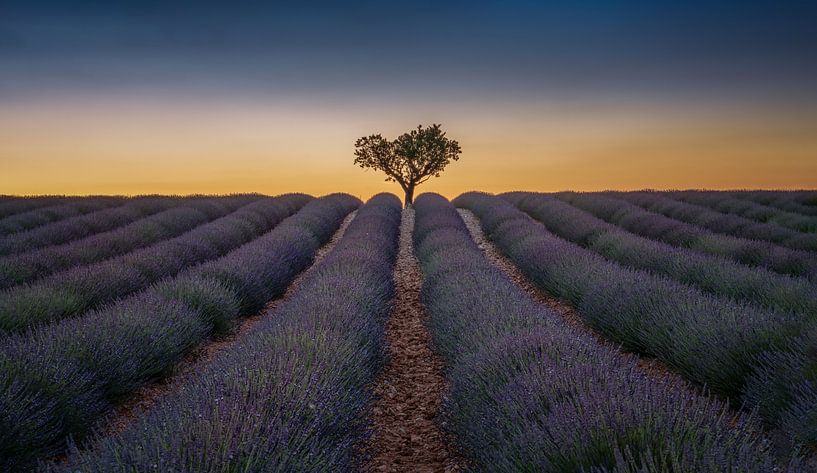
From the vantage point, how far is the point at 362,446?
10.4 ft

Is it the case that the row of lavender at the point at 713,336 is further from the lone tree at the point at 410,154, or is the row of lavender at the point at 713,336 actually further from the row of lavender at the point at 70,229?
the lone tree at the point at 410,154

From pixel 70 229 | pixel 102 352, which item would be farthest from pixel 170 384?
pixel 70 229

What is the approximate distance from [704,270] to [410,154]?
19.0 m

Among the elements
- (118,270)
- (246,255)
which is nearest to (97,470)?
(118,270)

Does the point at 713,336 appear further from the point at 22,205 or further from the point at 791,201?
the point at 22,205

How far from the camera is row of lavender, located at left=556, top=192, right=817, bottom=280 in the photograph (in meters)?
7.13

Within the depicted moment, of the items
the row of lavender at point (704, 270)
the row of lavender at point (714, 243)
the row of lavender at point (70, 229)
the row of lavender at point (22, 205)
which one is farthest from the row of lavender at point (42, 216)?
the row of lavender at point (714, 243)

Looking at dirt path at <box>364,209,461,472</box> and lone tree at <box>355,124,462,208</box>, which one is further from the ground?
lone tree at <box>355,124,462,208</box>

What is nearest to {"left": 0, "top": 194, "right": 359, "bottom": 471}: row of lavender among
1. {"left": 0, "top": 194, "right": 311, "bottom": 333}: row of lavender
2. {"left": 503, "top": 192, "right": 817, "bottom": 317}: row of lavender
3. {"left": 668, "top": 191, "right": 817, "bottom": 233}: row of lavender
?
{"left": 0, "top": 194, "right": 311, "bottom": 333}: row of lavender

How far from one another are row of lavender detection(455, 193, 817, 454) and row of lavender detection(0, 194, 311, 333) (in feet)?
14.2

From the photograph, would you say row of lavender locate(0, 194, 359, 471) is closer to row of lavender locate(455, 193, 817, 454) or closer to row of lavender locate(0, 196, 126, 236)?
row of lavender locate(455, 193, 817, 454)

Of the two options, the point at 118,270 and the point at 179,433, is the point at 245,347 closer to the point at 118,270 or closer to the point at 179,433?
the point at 179,433

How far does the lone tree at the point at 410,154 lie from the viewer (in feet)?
80.8

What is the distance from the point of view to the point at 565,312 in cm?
620
